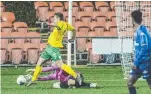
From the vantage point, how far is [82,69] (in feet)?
61.3

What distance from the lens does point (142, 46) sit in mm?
10633

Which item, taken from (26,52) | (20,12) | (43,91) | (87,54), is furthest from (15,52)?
(43,91)

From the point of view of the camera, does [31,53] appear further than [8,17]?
No

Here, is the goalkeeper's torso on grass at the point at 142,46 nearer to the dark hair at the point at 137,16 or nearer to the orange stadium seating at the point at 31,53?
the dark hair at the point at 137,16

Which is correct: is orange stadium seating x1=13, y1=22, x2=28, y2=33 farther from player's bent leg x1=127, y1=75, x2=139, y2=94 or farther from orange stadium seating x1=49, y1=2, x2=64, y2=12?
player's bent leg x1=127, y1=75, x2=139, y2=94

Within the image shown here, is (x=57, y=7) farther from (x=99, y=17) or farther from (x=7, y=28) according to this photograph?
(x=7, y=28)

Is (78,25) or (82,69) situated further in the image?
(78,25)

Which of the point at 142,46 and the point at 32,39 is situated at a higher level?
the point at 142,46

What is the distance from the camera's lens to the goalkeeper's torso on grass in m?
10.6

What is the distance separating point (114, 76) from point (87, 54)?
2.50 metres

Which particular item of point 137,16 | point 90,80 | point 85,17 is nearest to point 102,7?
point 85,17

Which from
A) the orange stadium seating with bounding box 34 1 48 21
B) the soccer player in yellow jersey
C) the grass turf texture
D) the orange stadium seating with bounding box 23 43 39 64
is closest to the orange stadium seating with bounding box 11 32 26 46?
the orange stadium seating with bounding box 23 43 39 64

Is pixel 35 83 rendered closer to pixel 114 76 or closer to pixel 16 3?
pixel 114 76

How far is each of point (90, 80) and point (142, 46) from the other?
5.65 m
